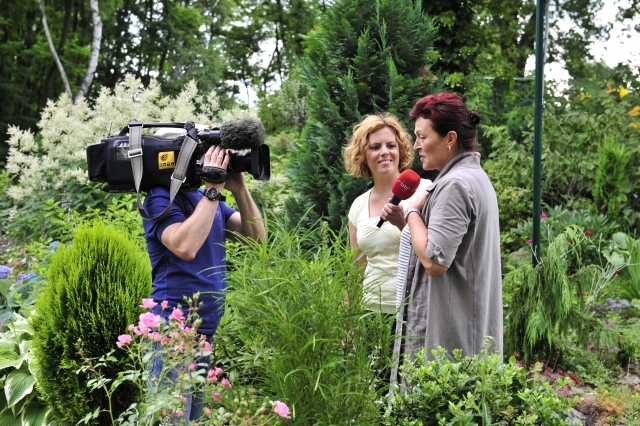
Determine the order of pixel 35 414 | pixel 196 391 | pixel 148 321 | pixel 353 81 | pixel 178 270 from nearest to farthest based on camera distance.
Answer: pixel 148 321
pixel 196 391
pixel 178 270
pixel 35 414
pixel 353 81

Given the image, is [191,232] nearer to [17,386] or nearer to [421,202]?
[421,202]

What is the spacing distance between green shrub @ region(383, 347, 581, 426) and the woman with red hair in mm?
512

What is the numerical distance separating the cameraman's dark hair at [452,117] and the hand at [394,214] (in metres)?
0.37

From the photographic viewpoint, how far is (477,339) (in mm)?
2697

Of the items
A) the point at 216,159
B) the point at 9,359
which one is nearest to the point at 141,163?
the point at 216,159

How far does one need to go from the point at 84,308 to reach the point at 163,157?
108 centimetres

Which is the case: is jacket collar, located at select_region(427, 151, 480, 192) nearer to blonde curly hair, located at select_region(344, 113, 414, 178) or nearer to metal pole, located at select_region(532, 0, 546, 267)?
blonde curly hair, located at select_region(344, 113, 414, 178)

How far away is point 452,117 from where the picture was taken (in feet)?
8.88

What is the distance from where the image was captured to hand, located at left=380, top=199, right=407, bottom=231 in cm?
283

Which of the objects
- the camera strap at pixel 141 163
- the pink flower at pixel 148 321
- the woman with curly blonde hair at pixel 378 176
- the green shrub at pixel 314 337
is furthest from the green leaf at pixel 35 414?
the green shrub at pixel 314 337

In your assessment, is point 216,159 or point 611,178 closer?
point 216,159

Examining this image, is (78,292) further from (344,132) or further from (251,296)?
(344,132)

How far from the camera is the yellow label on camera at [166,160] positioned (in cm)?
252

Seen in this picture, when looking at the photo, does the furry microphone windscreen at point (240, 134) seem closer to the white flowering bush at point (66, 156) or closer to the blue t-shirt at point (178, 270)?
the blue t-shirt at point (178, 270)
